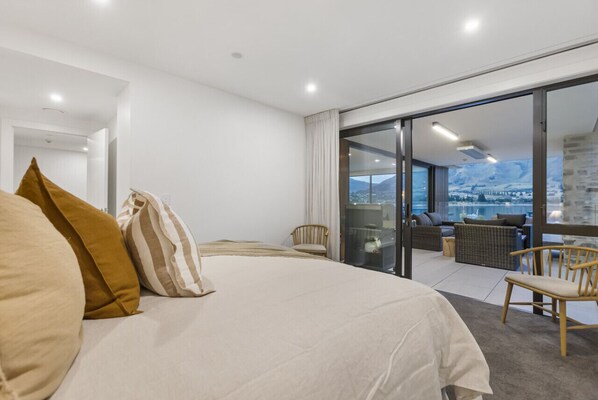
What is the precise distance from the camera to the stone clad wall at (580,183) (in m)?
2.45

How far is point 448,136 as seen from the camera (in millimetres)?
5203

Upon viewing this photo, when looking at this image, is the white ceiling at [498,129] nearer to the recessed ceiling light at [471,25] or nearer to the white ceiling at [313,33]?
the white ceiling at [313,33]

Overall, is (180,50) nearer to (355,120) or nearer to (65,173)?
(355,120)

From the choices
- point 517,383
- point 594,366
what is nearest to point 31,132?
point 517,383

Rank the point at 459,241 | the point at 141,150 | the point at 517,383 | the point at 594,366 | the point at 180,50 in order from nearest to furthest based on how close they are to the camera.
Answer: the point at 517,383, the point at 594,366, the point at 180,50, the point at 141,150, the point at 459,241

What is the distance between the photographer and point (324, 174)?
4.09 m

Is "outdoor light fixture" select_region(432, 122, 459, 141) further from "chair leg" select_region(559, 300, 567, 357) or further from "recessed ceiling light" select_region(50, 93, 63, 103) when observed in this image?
"recessed ceiling light" select_region(50, 93, 63, 103)

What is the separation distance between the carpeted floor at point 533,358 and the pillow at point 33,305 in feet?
6.59

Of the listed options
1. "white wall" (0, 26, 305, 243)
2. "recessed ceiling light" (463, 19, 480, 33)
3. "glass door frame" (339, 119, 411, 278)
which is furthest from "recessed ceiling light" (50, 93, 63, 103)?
"recessed ceiling light" (463, 19, 480, 33)

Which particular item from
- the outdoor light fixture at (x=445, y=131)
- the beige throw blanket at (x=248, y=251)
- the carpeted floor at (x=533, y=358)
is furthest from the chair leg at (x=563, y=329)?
the outdoor light fixture at (x=445, y=131)

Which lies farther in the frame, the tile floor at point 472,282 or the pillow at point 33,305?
the tile floor at point 472,282

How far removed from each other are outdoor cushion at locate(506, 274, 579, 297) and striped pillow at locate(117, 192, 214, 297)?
8.24 ft

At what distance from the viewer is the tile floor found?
110 inches

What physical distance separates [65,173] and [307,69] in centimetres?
481
